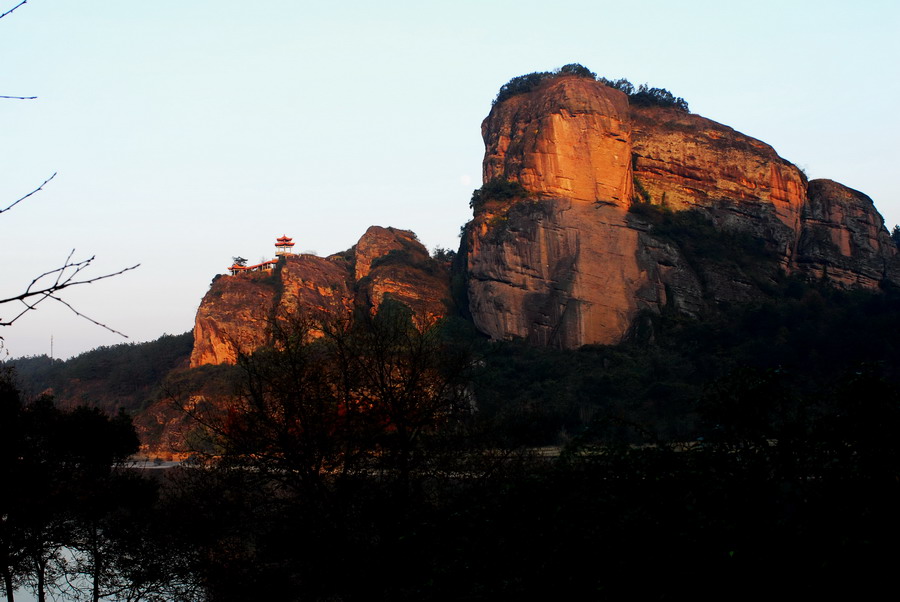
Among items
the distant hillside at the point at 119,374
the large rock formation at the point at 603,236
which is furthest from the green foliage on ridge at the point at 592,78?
the distant hillside at the point at 119,374

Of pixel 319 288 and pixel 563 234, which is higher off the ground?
pixel 563 234

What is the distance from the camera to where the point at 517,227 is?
55719 millimetres

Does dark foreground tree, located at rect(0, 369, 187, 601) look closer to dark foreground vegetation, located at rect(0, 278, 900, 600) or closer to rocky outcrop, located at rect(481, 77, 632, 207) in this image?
dark foreground vegetation, located at rect(0, 278, 900, 600)

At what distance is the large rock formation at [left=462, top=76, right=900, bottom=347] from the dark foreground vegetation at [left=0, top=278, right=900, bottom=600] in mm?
38078

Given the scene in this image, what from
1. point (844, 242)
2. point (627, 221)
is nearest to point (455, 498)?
point (627, 221)

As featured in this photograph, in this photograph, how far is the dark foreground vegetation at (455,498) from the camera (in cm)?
860

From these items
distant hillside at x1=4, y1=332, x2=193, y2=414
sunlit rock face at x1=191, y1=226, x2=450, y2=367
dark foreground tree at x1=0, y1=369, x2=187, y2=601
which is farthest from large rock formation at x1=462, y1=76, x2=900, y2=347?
dark foreground tree at x1=0, y1=369, x2=187, y2=601

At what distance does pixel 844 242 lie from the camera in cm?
6216

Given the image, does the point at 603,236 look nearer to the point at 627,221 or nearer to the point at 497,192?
the point at 627,221

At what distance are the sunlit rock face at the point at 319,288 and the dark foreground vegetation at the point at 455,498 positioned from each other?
41978 mm

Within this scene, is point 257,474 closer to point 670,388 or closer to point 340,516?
point 340,516

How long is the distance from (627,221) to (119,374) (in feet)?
138

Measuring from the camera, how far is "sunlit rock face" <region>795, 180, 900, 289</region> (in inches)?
2406

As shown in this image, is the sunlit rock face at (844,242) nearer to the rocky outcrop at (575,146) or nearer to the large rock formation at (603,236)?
the large rock formation at (603,236)
